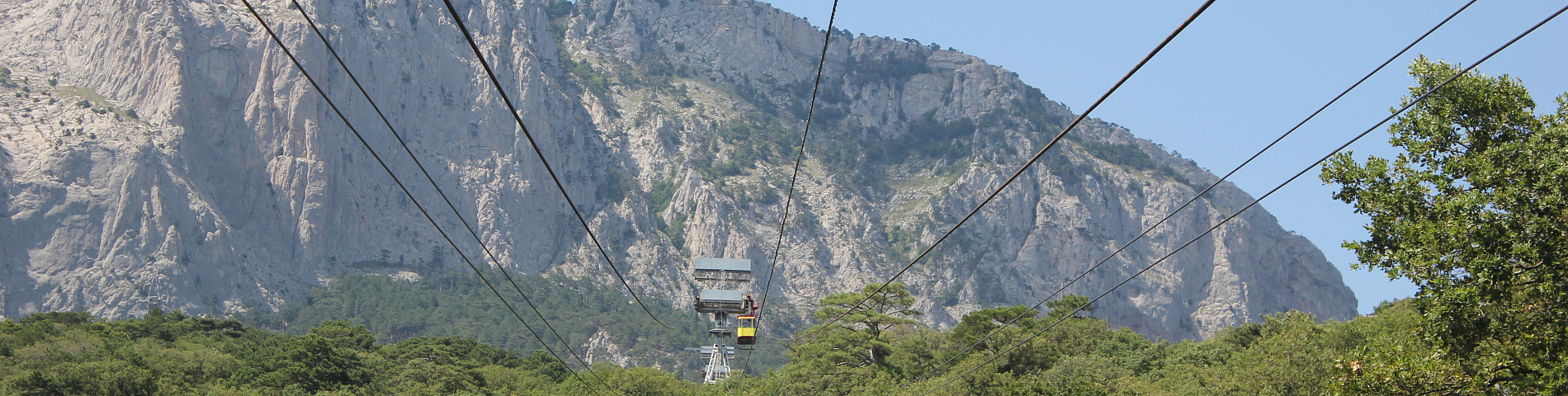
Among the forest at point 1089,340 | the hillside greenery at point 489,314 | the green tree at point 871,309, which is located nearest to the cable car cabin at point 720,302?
the forest at point 1089,340

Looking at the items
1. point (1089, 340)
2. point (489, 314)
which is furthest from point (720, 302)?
point (489, 314)

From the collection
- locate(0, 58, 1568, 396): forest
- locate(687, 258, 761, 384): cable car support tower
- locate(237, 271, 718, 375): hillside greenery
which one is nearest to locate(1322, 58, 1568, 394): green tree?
locate(0, 58, 1568, 396): forest

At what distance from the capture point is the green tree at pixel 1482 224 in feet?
58.0

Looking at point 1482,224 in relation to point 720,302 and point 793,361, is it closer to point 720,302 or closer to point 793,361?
point 720,302

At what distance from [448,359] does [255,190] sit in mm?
96172

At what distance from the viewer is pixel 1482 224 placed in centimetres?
1827

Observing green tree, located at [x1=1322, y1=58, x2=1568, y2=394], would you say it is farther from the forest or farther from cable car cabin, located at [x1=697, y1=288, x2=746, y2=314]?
cable car cabin, located at [x1=697, y1=288, x2=746, y2=314]

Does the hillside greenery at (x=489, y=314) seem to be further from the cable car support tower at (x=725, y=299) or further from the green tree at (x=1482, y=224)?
the green tree at (x=1482, y=224)

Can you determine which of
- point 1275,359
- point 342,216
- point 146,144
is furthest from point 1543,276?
point 342,216

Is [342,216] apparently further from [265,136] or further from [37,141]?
[37,141]

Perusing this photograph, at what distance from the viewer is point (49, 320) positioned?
8081 cm

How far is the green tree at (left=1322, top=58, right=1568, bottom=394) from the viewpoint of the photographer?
696 inches

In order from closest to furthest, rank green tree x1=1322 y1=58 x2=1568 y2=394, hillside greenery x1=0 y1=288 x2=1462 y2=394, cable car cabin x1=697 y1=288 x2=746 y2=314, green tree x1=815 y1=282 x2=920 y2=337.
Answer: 1. green tree x1=1322 y1=58 x2=1568 y2=394
2. hillside greenery x1=0 y1=288 x2=1462 y2=394
3. cable car cabin x1=697 y1=288 x2=746 y2=314
4. green tree x1=815 y1=282 x2=920 y2=337

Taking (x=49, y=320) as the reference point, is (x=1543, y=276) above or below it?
below
